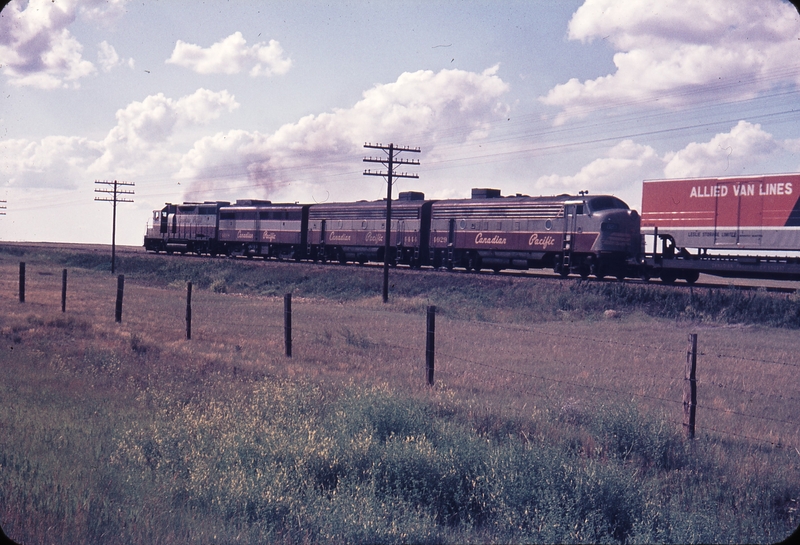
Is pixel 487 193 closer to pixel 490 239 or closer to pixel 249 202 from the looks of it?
pixel 490 239

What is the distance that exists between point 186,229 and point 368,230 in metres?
23.1

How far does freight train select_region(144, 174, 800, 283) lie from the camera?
26.1 metres

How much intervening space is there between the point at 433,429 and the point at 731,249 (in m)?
22.4

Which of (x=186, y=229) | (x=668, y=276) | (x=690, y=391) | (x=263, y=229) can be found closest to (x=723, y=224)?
(x=668, y=276)

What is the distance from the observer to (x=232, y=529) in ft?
17.6

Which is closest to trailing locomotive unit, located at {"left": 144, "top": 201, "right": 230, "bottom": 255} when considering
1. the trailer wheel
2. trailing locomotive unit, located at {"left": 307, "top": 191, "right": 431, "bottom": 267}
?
trailing locomotive unit, located at {"left": 307, "top": 191, "right": 431, "bottom": 267}

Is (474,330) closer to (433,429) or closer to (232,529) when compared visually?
(433,429)

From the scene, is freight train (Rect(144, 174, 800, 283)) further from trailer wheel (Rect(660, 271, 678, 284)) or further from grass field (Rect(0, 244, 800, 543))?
grass field (Rect(0, 244, 800, 543))

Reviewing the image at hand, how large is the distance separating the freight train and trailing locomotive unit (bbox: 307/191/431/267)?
72 millimetres

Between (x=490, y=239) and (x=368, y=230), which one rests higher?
(x=368, y=230)

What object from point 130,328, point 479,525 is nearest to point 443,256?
point 130,328

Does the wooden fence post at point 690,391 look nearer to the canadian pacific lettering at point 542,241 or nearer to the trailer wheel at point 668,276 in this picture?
the trailer wheel at point 668,276

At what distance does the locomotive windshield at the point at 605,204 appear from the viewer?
101ft

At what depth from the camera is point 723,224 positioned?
2708cm
